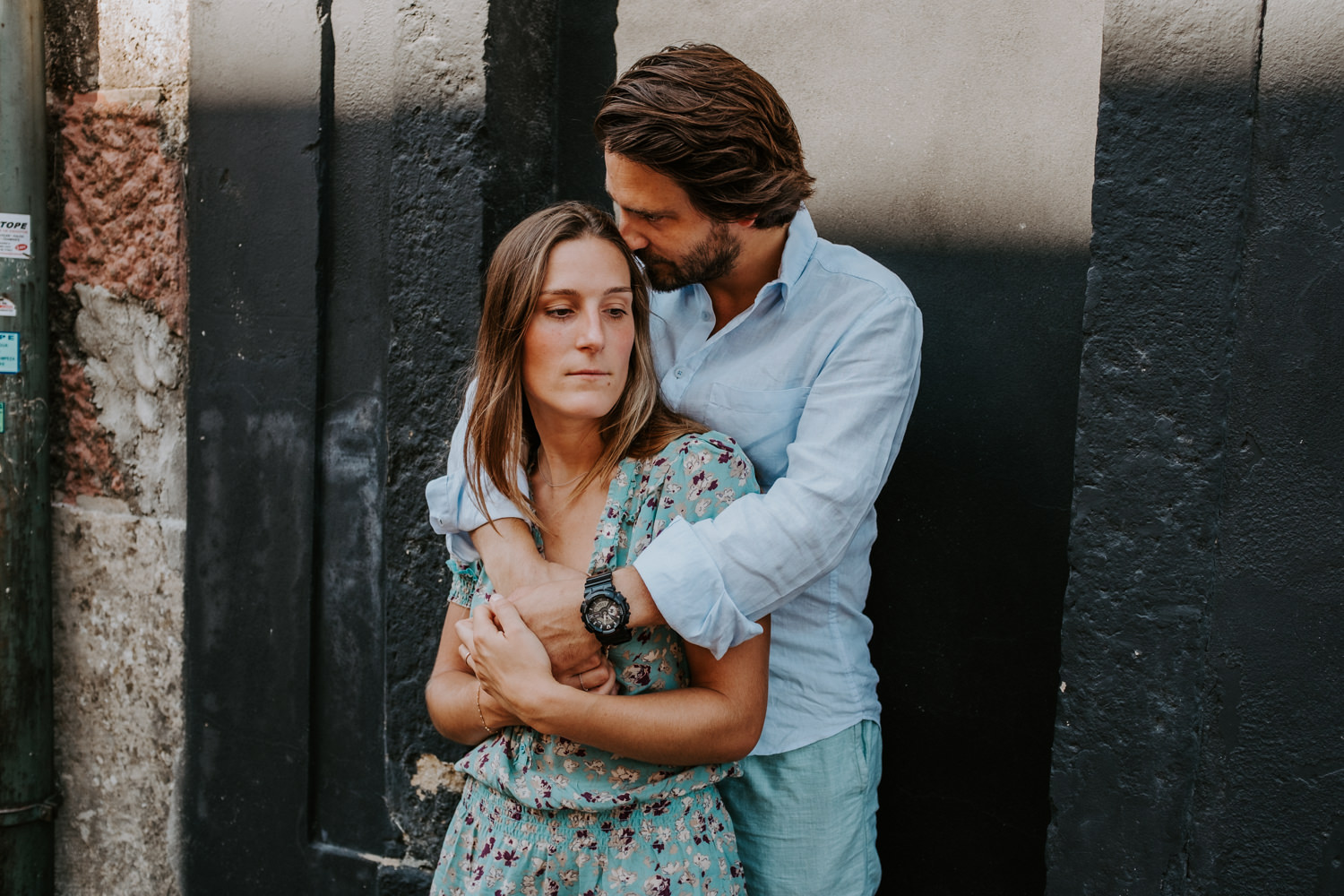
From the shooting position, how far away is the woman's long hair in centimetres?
171

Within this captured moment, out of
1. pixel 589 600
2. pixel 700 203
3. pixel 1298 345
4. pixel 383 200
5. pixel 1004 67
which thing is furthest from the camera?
pixel 383 200

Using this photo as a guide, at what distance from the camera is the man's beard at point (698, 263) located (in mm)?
1951

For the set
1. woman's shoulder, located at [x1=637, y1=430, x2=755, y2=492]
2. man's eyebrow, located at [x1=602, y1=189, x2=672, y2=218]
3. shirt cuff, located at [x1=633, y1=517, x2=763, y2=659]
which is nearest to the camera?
shirt cuff, located at [x1=633, y1=517, x2=763, y2=659]

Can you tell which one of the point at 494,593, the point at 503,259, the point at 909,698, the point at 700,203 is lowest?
the point at 909,698

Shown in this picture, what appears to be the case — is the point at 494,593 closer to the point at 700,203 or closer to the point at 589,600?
the point at 589,600

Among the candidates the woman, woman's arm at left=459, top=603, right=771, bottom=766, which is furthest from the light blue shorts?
woman's arm at left=459, top=603, right=771, bottom=766

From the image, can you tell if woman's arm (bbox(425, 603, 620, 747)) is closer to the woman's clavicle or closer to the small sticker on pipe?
the woman's clavicle

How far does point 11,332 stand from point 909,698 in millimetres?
2724

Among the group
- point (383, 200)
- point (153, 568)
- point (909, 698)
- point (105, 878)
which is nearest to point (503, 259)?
point (383, 200)

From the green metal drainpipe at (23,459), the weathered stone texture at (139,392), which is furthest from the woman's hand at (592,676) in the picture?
the green metal drainpipe at (23,459)

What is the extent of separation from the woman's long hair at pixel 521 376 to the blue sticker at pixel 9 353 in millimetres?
1945

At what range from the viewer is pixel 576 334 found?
1.72m

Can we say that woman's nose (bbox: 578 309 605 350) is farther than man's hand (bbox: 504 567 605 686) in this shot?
Yes

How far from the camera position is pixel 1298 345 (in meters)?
1.70
